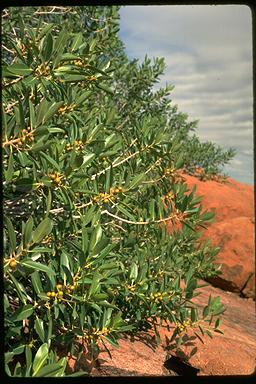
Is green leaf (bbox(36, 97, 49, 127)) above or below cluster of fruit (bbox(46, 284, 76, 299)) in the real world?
above

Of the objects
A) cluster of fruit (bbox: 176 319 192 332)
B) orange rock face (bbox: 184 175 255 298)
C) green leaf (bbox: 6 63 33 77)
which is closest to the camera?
green leaf (bbox: 6 63 33 77)

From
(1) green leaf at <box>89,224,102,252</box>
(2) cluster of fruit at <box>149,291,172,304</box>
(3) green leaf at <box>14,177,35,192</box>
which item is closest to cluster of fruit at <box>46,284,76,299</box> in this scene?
(1) green leaf at <box>89,224,102,252</box>

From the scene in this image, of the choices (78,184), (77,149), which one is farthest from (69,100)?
(78,184)

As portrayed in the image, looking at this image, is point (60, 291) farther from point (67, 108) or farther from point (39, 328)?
point (67, 108)

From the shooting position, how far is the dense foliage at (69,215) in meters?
3.06

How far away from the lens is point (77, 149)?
3605 mm

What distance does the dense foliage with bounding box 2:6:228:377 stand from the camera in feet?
Result: 10.0

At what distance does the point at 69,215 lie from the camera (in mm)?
3605

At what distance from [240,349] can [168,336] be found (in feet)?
3.29

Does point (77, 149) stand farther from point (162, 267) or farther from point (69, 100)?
point (162, 267)

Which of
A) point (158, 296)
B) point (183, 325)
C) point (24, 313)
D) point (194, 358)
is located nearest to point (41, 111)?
point (24, 313)

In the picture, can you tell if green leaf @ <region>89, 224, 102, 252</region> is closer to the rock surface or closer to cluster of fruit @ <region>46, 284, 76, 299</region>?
cluster of fruit @ <region>46, 284, 76, 299</region>

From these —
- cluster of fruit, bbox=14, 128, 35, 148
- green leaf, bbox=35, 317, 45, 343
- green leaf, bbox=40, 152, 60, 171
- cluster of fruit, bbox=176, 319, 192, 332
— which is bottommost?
cluster of fruit, bbox=176, 319, 192, 332

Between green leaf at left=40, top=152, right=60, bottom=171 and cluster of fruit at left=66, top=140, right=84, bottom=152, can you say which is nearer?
green leaf at left=40, top=152, right=60, bottom=171
